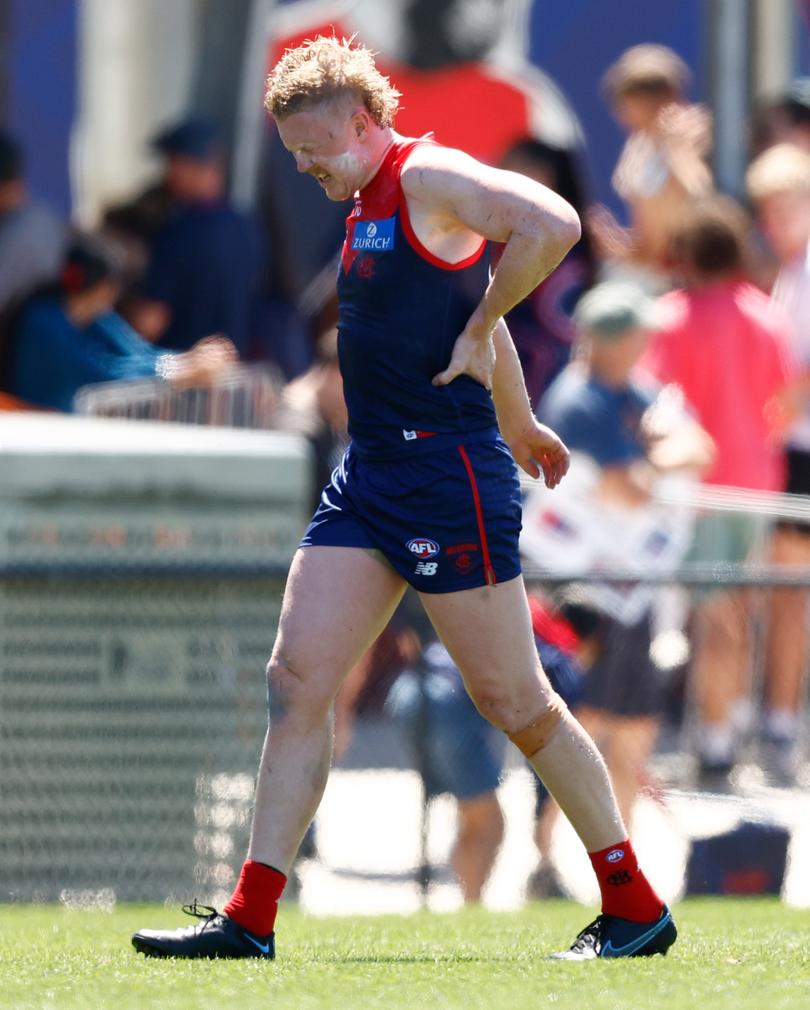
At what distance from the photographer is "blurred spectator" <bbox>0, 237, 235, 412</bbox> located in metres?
10.2

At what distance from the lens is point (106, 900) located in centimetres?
788

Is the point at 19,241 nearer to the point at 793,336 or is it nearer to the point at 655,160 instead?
the point at 655,160

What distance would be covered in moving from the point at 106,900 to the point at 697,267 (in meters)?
4.04

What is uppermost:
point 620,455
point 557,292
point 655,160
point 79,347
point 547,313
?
point 655,160

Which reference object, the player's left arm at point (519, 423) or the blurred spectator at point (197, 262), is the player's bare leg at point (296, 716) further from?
the blurred spectator at point (197, 262)

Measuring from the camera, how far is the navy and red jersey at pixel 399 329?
499 centimetres

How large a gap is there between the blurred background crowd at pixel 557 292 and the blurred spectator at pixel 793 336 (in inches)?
0.6

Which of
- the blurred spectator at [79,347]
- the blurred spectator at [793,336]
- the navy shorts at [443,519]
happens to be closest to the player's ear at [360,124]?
the navy shorts at [443,519]

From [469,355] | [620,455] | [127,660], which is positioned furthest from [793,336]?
[469,355]

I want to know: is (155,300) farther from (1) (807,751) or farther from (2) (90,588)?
(1) (807,751)

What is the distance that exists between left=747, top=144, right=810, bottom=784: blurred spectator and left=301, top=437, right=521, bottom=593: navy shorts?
4.08m

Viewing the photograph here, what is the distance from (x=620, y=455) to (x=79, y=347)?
2760 mm

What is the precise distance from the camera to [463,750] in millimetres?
8148

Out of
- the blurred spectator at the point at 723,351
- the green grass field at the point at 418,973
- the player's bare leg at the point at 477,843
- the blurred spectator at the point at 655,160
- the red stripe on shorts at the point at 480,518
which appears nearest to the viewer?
the green grass field at the point at 418,973
